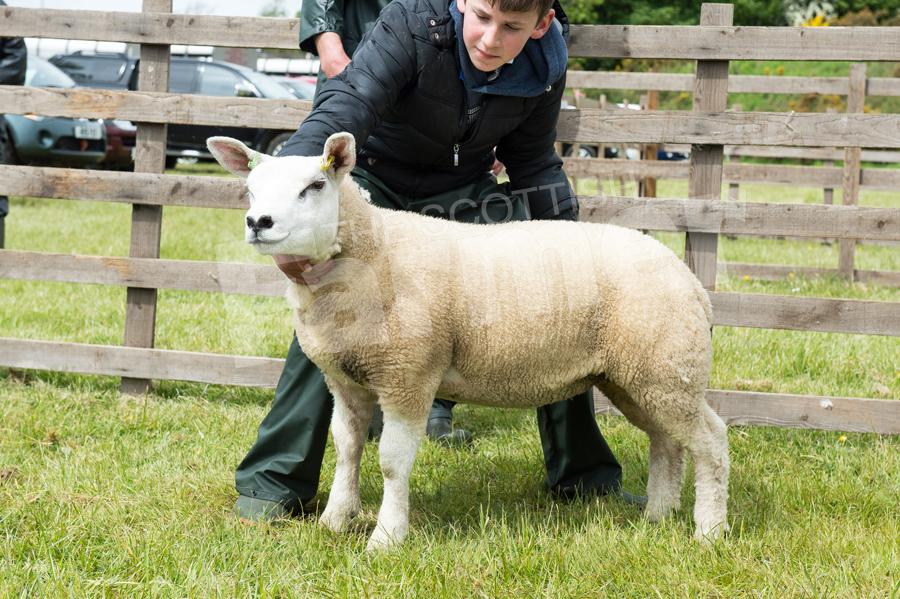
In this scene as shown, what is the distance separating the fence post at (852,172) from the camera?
24.2ft

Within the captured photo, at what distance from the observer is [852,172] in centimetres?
751

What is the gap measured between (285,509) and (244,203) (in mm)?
1547

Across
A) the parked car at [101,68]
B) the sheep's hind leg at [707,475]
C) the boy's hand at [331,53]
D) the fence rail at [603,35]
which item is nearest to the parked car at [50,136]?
the parked car at [101,68]

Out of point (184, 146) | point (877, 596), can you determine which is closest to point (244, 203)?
point (877, 596)

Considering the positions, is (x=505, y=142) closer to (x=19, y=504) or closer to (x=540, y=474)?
(x=540, y=474)

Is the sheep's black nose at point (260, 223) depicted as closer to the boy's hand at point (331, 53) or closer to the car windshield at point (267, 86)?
the boy's hand at point (331, 53)

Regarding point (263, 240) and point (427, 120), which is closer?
point (263, 240)

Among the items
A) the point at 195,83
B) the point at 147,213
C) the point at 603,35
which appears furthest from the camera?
the point at 195,83

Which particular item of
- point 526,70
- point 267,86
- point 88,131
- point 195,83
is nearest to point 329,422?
point 526,70

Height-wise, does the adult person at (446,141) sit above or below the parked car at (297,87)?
below

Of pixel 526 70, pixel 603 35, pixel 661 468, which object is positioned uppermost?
pixel 603 35

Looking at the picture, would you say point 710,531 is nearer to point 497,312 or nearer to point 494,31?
point 497,312

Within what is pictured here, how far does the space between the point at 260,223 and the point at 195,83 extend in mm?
15210

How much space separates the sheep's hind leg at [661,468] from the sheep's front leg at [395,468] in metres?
0.67
